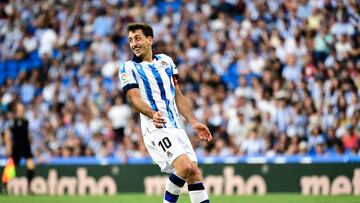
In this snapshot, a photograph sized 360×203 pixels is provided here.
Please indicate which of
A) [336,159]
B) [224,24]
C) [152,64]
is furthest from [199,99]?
[152,64]

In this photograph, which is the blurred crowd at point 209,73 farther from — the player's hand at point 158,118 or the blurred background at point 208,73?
the player's hand at point 158,118

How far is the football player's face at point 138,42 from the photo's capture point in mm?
8531

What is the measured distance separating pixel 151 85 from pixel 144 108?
432mm

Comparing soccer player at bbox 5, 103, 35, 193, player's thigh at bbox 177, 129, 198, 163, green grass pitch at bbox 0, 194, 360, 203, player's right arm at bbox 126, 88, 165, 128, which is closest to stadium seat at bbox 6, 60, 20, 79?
soccer player at bbox 5, 103, 35, 193

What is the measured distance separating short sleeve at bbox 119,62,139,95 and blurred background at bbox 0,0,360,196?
8.99m

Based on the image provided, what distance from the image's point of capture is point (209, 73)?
19844mm

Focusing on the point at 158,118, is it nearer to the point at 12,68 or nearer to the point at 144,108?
the point at 144,108

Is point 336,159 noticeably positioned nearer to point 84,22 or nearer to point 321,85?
point 321,85

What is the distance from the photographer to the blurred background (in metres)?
17.5

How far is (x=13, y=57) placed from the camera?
23672 mm

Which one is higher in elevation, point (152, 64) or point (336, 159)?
point (152, 64)

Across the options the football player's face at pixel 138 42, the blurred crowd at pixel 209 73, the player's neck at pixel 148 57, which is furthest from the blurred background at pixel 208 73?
the football player's face at pixel 138 42

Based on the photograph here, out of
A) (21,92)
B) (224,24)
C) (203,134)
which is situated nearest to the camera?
(203,134)

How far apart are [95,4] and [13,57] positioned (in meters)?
2.90
